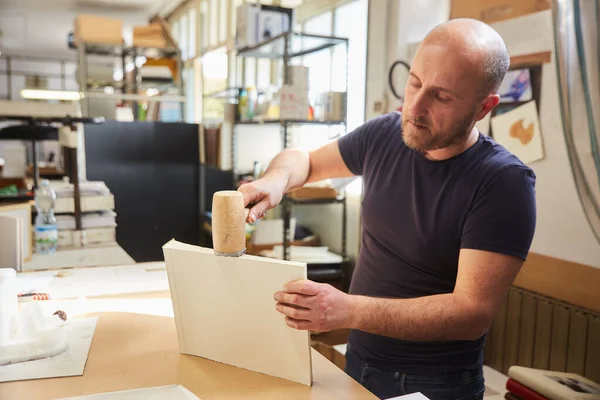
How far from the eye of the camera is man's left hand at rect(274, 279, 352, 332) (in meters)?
0.92

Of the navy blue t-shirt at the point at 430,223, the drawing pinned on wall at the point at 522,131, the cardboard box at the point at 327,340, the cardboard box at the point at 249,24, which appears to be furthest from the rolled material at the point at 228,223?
the cardboard box at the point at 249,24

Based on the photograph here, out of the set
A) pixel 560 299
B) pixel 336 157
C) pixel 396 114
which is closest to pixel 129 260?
pixel 336 157

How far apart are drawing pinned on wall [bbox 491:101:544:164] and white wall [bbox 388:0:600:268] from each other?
0.03m

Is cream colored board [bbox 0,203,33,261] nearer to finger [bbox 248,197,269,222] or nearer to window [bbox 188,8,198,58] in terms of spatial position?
finger [bbox 248,197,269,222]

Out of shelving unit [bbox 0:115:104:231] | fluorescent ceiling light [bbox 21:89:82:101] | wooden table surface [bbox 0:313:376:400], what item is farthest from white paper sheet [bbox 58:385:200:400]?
fluorescent ceiling light [bbox 21:89:82:101]

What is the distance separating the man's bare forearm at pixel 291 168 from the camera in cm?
147

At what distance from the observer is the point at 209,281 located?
103cm

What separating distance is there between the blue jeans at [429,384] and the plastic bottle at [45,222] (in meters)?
1.57

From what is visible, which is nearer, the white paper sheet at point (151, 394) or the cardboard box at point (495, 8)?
the white paper sheet at point (151, 394)

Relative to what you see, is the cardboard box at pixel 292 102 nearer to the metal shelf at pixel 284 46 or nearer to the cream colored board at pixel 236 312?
the metal shelf at pixel 284 46

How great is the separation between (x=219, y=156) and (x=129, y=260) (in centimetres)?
195

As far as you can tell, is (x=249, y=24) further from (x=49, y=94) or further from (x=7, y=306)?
(x=49, y=94)

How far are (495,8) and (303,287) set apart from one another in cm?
183

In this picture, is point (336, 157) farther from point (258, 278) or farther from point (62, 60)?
point (62, 60)
